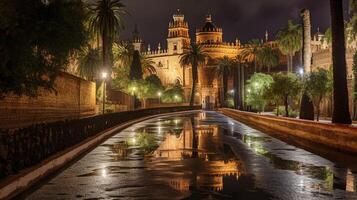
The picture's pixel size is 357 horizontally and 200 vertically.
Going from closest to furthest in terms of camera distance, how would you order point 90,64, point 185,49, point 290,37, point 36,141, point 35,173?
1. point 35,173
2. point 36,141
3. point 90,64
4. point 290,37
5. point 185,49

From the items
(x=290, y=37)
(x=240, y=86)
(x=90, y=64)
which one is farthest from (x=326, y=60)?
(x=90, y=64)

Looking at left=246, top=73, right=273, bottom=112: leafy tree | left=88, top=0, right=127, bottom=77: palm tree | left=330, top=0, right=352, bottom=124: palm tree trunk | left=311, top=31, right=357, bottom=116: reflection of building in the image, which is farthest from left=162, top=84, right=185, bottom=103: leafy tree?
left=330, top=0, right=352, bottom=124: palm tree trunk

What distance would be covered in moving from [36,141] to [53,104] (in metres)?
11.1

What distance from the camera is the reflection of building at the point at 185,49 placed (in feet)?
508

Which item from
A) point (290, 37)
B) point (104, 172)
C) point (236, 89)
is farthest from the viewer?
point (236, 89)

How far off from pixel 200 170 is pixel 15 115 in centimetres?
875

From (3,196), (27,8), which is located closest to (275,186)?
(3,196)

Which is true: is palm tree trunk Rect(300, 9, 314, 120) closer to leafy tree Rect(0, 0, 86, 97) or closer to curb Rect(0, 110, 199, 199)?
leafy tree Rect(0, 0, 86, 97)

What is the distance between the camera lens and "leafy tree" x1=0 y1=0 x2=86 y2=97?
12500 millimetres

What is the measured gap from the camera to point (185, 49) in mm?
160625

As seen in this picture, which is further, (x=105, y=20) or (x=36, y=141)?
(x=105, y=20)

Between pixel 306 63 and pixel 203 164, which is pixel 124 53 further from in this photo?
pixel 203 164

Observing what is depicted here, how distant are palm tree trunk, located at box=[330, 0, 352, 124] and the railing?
11720 millimetres

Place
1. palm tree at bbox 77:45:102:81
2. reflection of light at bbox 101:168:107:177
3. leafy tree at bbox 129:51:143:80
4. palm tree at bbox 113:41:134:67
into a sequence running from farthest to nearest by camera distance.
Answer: palm tree at bbox 113:41:134:67, leafy tree at bbox 129:51:143:80, palm tree at bbox 77:45:102:81, reflection of light at bbox 101:168:107:177
